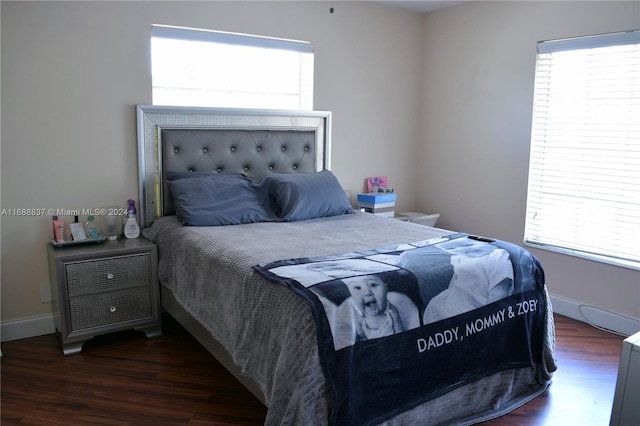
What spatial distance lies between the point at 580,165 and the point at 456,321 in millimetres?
1878

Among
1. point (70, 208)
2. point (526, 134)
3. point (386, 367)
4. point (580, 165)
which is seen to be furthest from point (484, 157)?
point (70, 208)

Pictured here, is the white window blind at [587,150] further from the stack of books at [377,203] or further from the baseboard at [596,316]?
the stack of books at [377,203]

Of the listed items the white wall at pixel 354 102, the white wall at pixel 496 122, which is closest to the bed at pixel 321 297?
the white wall at pixel 354 102

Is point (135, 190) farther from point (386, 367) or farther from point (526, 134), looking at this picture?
point (526, 134)

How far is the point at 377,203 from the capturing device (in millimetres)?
3926

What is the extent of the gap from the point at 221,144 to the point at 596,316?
8.75 ft

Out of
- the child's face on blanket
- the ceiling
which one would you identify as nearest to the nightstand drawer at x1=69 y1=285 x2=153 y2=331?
the child's face on blanket

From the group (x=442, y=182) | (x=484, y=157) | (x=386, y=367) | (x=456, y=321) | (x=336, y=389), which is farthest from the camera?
(x=442, y=182)

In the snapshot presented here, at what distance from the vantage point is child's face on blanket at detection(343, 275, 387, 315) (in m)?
1.83

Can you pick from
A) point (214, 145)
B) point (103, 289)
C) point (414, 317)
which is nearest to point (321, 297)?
point (414, 317)

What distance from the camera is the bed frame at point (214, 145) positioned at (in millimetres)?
3158

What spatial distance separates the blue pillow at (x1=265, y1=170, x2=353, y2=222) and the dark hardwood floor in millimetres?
966

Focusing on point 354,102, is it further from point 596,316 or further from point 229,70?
point 596,316

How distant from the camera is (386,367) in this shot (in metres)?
1.86
